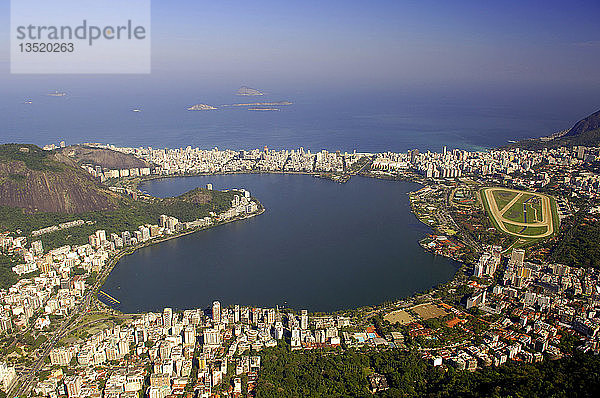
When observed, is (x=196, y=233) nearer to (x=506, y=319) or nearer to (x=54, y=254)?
(x=54, y=254)

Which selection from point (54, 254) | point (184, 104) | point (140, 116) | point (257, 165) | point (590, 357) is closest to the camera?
point (590, 357)

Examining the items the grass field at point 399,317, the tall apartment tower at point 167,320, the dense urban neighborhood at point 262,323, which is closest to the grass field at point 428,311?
the dense urban neighborhood at point 262,323

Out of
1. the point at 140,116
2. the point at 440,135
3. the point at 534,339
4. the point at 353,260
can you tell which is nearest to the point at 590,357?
the point at 534,339

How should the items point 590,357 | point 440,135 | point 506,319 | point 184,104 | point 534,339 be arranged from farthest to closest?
point 184,104 → point 440,135 → point 506,319 → point 534,339 → point 590,357

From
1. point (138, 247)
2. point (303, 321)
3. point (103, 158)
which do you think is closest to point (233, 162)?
point (103, 158)

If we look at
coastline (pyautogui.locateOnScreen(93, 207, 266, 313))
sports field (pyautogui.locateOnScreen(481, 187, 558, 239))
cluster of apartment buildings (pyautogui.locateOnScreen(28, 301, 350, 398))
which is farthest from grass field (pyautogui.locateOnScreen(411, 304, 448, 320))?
coastline (pyautogui.locateOnScreen(93, 207, 266, 313))

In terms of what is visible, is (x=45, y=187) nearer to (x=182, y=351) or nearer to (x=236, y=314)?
(x=236, y=314)
